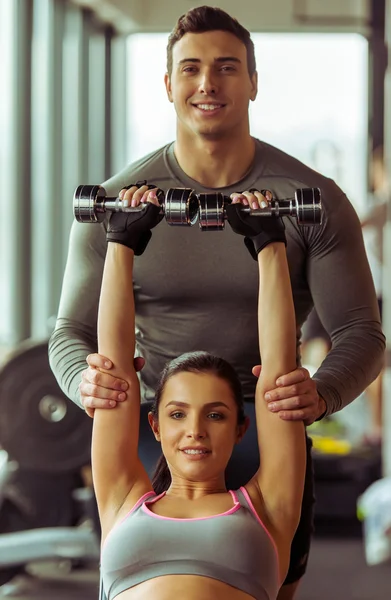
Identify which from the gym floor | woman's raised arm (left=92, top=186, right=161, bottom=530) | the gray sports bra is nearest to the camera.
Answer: the gray sports bra

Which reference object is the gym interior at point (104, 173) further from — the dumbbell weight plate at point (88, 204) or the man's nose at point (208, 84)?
the dumbbell weight plate at point (88, 204)

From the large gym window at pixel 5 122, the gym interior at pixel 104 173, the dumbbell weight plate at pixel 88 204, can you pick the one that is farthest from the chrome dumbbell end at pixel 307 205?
the large gym window at pixel 5 122

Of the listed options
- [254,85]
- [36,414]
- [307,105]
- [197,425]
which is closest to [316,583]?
[36,414]

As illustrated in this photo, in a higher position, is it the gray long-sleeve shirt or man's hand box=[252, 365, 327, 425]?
the gray long-sleeve shirt

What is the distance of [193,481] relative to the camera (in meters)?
1.69

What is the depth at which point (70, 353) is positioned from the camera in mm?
1829

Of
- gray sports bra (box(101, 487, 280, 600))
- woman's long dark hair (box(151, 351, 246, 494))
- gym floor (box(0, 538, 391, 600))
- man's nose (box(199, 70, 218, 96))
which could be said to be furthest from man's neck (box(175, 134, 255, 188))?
gym floor (box(0, 538, 391, 600))

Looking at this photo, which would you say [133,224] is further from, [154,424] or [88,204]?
[154,424]

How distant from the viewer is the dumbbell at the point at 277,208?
1609mm

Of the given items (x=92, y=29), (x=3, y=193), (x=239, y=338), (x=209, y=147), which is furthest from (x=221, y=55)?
(x=92, y=29)

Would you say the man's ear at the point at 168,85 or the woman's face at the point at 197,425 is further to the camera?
the man's ear at the point at 168,85

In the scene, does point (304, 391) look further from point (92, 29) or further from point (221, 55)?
point (92, 29)

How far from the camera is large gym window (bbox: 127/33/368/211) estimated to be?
518 cm

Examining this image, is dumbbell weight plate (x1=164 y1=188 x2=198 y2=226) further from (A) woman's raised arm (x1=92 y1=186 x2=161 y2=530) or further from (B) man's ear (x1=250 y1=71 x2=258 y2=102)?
(B) man's ear (x1=250 y1=71 x2=258 y2=102)
